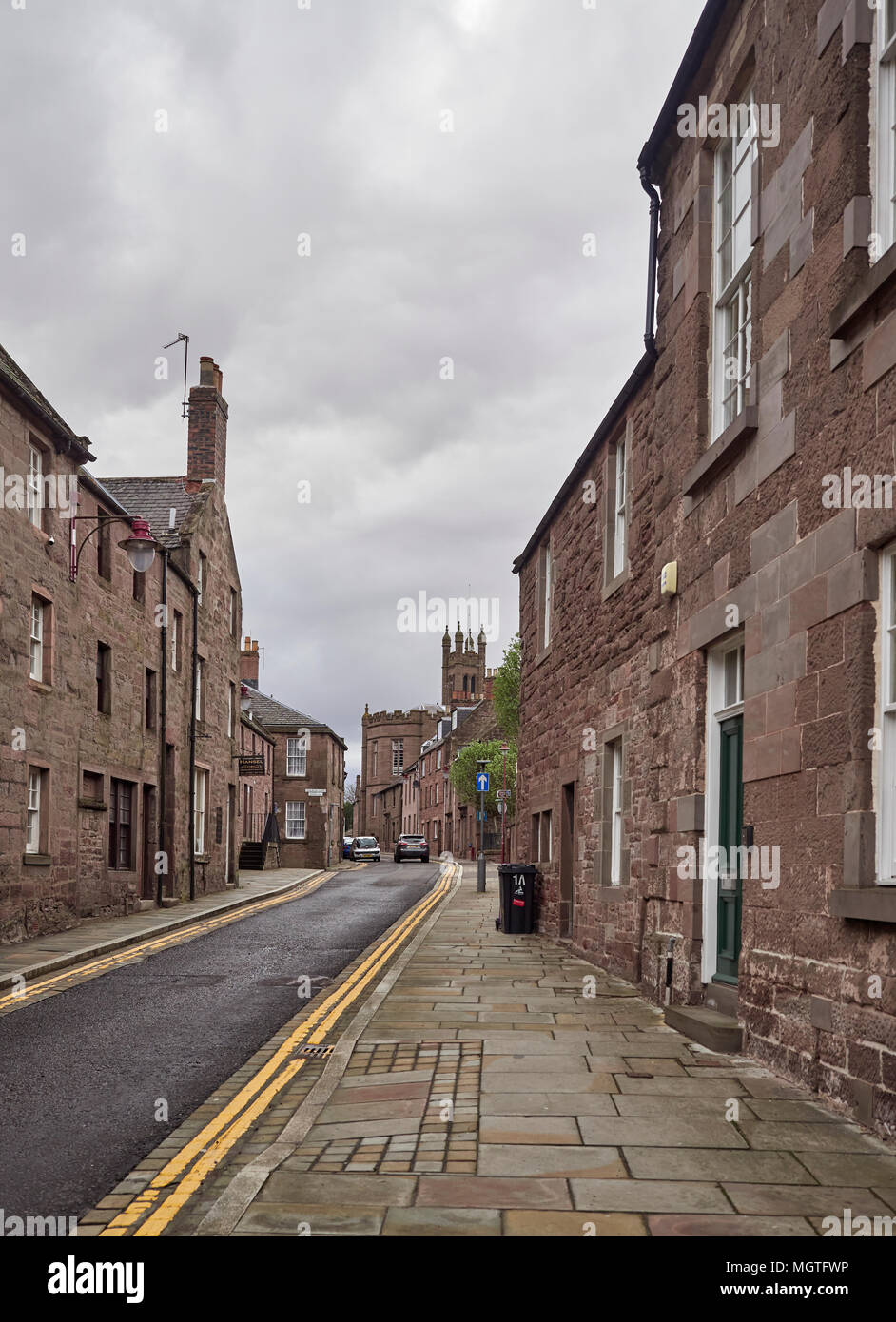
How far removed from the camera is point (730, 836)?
8.94 m

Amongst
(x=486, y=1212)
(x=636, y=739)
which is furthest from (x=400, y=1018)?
(x=486, y=1212)

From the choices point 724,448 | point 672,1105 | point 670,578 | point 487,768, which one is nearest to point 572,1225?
point 672,1105

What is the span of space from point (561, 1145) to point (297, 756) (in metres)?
51.5

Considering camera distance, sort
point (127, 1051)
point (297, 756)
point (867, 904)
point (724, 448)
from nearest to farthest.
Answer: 1. point (867, 904)
2. point (724, 448)
3. point (127, 1051)
4. point (297, 756)

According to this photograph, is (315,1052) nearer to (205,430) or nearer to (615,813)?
(615,813)

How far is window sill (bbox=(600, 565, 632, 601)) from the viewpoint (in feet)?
40.4

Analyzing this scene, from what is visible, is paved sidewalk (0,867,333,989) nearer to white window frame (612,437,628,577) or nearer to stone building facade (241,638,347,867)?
white window frame (612,437,628,577)

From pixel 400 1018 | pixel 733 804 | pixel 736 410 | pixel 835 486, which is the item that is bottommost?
pixel 400 1018

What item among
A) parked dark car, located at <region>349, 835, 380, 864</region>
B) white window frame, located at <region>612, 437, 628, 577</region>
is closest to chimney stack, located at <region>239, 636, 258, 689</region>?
parked dark car, located at <region>349, 835, 380, 864</region>

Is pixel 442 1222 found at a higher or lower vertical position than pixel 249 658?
lower

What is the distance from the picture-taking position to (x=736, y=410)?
359 inches

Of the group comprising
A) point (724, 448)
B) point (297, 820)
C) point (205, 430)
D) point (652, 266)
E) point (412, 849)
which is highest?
point (205, 430)
